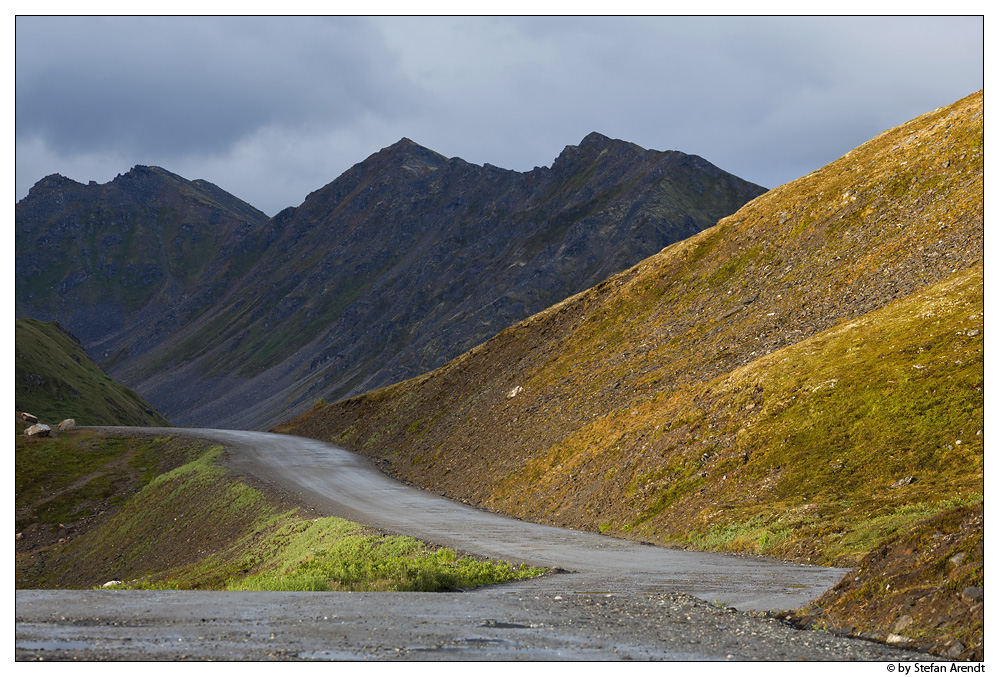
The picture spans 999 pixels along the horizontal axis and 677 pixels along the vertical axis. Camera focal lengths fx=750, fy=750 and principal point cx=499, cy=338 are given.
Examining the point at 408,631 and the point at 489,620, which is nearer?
the point at 408,631

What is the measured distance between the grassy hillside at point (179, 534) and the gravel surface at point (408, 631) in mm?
4724

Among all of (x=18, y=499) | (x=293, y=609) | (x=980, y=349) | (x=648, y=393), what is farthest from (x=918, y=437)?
(x=18, y=499)

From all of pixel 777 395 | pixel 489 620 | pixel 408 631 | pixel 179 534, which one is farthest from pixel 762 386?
pixel 179 534

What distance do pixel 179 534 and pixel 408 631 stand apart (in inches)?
1327

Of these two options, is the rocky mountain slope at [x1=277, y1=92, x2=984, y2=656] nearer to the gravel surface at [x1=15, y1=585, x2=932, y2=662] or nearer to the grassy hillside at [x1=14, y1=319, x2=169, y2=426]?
the gravel surface at [x1=15, y1=585, x2=932, y2=662]

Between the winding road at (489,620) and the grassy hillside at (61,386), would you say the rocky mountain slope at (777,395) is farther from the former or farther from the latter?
the grassy hillside at (61,386)

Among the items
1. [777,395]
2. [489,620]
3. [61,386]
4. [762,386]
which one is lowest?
[489,620]

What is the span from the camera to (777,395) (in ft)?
113

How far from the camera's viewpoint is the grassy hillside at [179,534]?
69.2 feet

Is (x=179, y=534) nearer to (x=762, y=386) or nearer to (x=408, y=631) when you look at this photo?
(x=762, y=386)

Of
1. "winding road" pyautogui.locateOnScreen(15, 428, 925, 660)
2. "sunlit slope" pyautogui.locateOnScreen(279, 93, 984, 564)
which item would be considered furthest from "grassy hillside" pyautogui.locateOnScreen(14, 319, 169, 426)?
"winding road" pyautogui.locateOnScreen(15, 428, 925, 660)

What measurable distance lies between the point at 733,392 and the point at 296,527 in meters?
21.6

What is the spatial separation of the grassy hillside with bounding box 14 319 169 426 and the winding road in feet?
325

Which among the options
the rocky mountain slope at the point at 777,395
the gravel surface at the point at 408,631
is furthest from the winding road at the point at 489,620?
the rocky mountain slope at the point at 777,395
